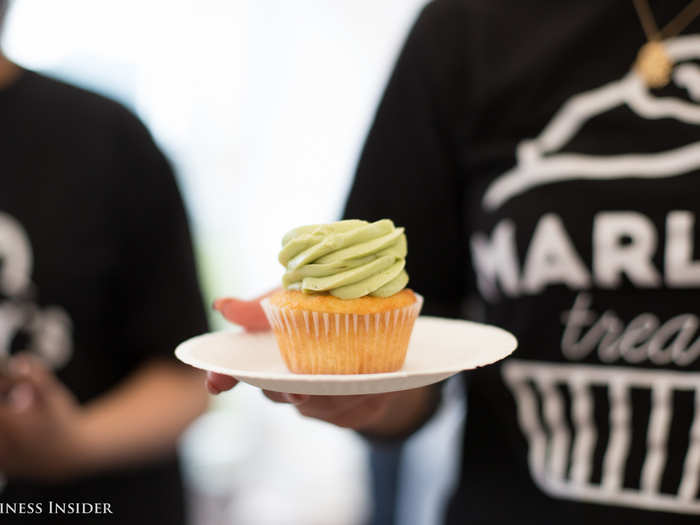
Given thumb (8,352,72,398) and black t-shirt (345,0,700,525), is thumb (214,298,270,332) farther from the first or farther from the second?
thumb (8,352,72,398)

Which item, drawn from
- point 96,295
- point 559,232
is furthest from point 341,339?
point 96,295

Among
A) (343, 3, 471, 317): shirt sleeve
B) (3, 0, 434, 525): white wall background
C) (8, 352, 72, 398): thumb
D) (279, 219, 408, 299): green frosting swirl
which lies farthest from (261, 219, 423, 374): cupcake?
(3, 0, 434, 525): white wall background

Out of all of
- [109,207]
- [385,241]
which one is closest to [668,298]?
[385,241]

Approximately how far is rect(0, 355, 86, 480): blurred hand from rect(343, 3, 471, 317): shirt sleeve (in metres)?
0.71

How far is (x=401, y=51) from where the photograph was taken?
1.29 metres

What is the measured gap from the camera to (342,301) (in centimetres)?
91

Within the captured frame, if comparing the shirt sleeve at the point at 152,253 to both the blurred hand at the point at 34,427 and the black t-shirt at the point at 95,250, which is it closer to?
the black t-shirt at the point at 95,250

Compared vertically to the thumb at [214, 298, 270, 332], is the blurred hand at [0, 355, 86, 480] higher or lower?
lower

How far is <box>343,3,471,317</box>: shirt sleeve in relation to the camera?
48.9 inches

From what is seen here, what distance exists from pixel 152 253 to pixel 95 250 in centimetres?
13

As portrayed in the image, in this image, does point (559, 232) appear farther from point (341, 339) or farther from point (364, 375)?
point (364, 375)

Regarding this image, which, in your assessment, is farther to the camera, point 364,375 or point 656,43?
point 656,43

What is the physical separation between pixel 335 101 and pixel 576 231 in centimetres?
235

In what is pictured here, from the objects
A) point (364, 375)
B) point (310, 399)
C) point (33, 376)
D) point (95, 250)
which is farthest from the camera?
point (95, 250)
